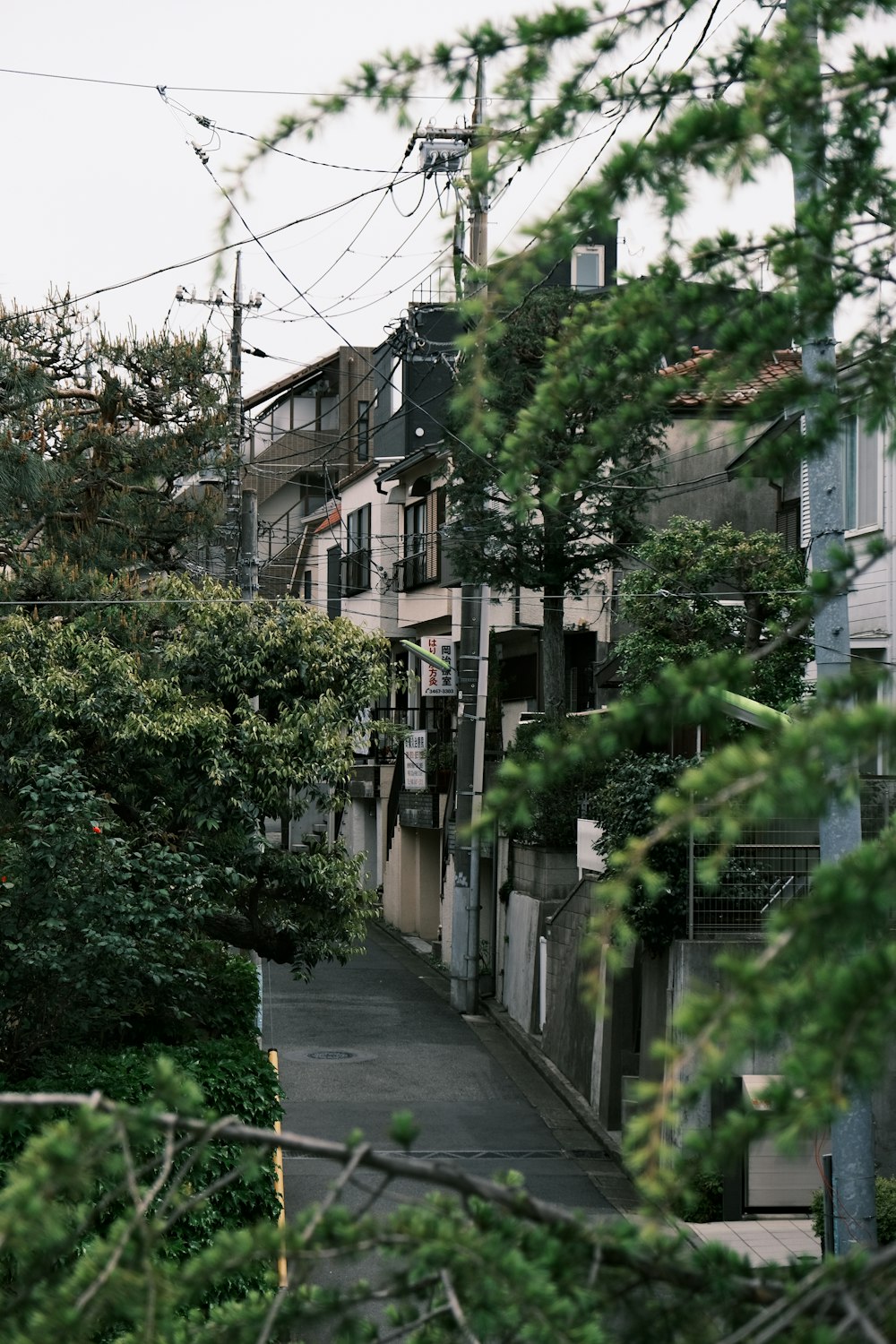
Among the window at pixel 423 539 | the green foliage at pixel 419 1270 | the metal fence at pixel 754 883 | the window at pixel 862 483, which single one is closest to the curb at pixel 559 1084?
the metal fence at pixel 754 883

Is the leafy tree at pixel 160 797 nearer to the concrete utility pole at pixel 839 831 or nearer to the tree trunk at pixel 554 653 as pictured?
the concrete utility pole at pixel 839 831

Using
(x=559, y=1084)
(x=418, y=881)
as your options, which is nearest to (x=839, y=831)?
(x=559, y=1084)

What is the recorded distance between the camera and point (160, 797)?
1384cm

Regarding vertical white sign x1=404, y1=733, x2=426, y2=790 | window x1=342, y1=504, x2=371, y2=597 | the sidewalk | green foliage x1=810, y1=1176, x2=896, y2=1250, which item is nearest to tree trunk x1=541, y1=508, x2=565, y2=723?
the sidewalk

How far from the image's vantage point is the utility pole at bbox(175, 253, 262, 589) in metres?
20.1

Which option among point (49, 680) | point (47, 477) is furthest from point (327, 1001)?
point (49, 680)

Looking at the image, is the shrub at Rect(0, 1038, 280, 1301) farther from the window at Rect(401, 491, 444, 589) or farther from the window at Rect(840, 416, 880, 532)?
the window at Rect(401, 491, 444, 589)

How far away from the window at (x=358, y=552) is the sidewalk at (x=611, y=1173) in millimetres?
19341

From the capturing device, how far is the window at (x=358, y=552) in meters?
44.7

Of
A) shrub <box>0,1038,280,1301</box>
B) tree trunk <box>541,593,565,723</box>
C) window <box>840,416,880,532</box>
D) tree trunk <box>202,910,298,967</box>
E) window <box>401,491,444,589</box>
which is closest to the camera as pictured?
shrub <box>0,1038,280,1301</box>

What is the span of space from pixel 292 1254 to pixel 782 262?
2.66 meters

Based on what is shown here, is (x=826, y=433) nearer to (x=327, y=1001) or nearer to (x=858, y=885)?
(x=858, y=885)

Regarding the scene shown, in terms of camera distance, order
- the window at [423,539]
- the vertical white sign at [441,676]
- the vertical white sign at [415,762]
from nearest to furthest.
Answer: the vertical white sign at [441,676]
the vertical white sign at [415,762]
the window at [423,539]

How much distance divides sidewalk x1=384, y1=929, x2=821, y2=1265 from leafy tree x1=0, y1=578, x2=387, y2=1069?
4.33 meters
